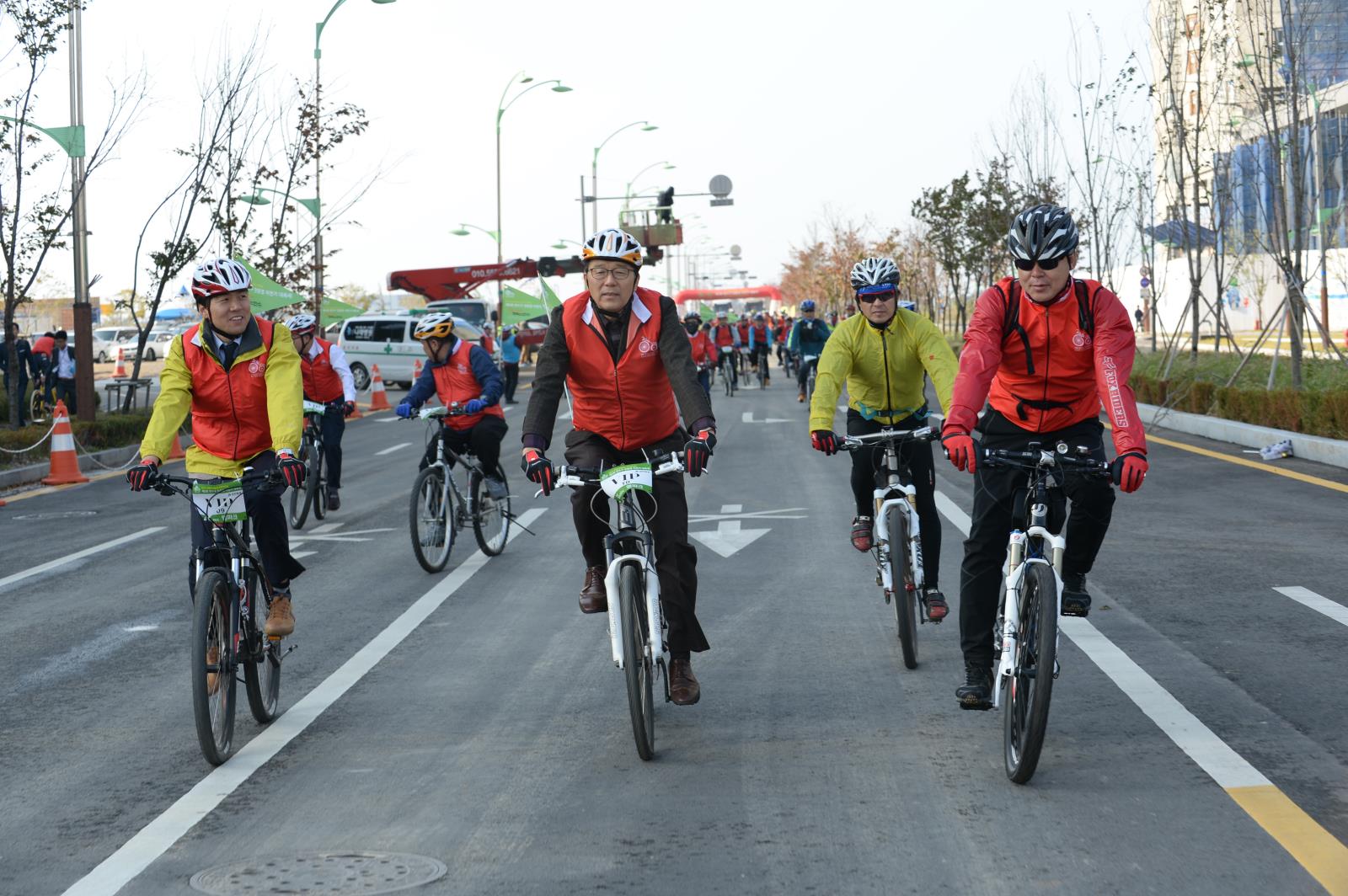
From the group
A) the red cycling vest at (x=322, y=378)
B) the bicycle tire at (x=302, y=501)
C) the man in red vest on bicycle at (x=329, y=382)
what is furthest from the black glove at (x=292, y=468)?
the bicycle tire at (x=302, y=501)

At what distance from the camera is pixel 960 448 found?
17.7ft

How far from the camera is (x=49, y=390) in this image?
32.4m

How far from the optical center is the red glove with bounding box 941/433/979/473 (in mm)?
5332

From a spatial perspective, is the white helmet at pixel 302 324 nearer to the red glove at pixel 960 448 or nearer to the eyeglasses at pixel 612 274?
the eyeglasses at pixel 612 274

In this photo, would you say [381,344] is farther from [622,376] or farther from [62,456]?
[622,376]

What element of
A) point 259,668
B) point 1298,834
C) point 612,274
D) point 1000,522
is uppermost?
point 612,274

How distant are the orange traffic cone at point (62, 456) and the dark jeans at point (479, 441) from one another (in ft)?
30.5

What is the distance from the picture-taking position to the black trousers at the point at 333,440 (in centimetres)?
1366

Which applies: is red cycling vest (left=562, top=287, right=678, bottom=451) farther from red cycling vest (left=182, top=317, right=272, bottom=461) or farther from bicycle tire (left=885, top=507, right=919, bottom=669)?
bicycle tire (left=885, top=507, right=919, bottom=669)

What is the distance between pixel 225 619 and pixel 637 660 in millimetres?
1569

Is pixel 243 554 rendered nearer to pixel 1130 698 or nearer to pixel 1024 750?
pixel 1024 750

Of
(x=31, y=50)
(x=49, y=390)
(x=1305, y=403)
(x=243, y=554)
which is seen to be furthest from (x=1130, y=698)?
(x=49, y=390)

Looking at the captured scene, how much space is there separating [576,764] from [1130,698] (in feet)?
7.39

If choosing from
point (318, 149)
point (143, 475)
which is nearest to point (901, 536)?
point (143, 475)
